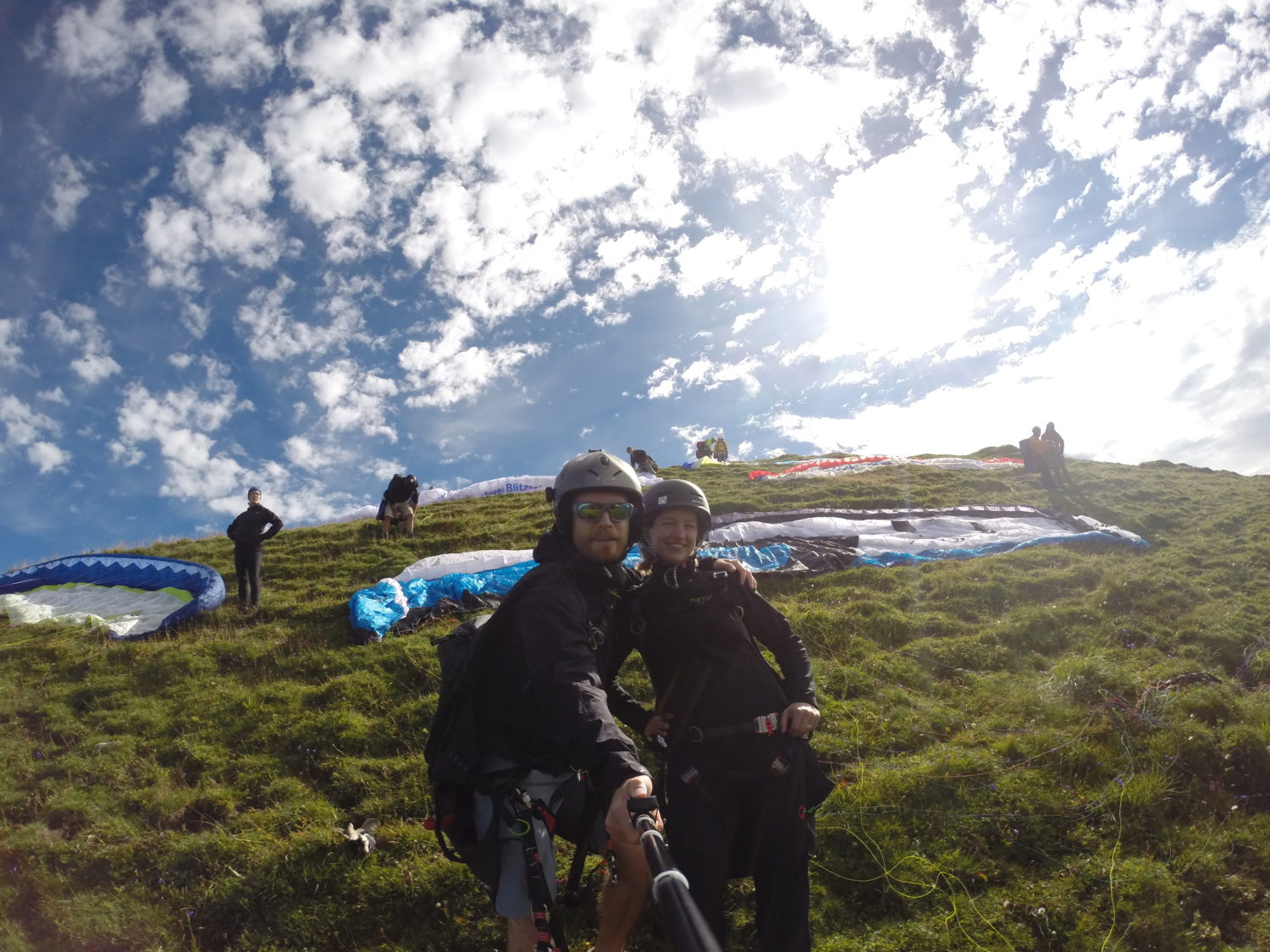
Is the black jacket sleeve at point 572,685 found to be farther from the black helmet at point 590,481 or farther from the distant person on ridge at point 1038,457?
the distant person on ridge at point 1038,457

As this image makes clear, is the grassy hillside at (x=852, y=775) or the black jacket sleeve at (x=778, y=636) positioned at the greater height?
the black jacket sleeve at (x=778, y=636)

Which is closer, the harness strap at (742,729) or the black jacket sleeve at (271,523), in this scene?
the harness strap at (742,729)

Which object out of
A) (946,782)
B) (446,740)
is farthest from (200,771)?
(946,782)

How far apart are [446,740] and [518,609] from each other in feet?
2.46

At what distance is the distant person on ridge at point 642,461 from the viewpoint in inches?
1126

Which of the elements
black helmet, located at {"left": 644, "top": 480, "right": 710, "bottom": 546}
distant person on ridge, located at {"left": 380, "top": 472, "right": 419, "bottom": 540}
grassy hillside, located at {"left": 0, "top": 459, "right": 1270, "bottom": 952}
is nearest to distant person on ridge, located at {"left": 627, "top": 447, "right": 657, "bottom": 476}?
distant person on ridge, located at {"left": 380, "top": 472, "right": 419, "bottom": 540}

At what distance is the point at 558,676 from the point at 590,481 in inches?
50.7

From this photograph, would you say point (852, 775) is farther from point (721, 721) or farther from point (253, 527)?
point (253, 527)

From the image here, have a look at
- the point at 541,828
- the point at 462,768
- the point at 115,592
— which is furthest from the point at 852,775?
the point at 115,592

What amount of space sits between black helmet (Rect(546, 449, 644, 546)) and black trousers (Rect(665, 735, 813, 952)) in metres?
1.33

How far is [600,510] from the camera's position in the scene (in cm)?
363

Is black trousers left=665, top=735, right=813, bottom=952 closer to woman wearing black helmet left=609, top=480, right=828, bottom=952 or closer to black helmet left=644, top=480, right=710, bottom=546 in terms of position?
woman wearing black helmet left=609, top=480, right=828, bottom=952

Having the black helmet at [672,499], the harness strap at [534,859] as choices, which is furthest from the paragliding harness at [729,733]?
the harness strap at [534,859]

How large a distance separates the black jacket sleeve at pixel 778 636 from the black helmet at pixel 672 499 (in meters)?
0.55
